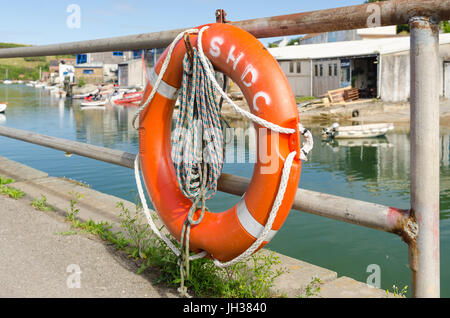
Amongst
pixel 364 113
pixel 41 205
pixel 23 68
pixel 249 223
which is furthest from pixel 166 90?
pixel 23 68

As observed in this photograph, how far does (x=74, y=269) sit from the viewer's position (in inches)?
100

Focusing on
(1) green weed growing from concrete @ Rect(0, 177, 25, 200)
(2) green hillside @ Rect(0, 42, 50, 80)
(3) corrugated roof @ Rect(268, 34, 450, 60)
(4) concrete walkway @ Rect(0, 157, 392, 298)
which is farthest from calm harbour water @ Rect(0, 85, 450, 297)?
(2) green hillside @ Rect(0, 42, 50, 80)

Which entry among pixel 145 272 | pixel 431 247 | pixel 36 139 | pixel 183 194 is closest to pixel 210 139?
pixel 183 194

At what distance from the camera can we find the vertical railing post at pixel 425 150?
1.75 m

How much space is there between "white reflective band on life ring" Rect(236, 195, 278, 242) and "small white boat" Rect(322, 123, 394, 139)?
48.0 ft

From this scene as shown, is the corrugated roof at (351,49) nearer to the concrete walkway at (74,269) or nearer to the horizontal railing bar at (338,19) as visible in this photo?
the horizontal railing bar at (338,19)

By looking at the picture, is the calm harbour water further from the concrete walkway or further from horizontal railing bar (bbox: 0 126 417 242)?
horizontal railing bar (bbox: 0 126 417 242)

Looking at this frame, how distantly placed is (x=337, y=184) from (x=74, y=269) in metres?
8.00

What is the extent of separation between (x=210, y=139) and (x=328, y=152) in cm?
1220

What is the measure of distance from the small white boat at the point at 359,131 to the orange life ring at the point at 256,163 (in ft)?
47.2

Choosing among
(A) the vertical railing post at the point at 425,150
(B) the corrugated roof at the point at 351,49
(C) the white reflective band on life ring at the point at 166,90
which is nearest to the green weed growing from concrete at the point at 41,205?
(C) the white reflective band on life ring at the point at 166,90

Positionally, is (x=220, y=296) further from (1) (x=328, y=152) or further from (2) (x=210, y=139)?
(1) (x=328, y=152)

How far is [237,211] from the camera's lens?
7.07ft
